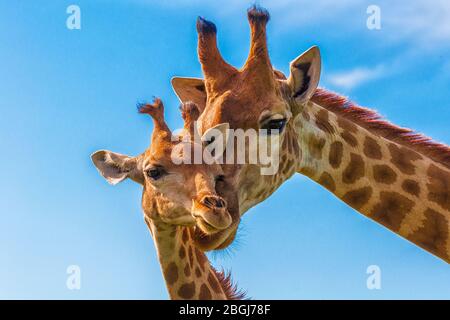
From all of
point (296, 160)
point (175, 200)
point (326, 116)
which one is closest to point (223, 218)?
point (175, 200)

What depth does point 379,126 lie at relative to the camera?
35.3 feet

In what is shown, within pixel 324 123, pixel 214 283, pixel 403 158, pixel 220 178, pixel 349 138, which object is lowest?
pixel 214 283

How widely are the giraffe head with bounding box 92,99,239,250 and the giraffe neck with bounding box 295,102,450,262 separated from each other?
1329 millimetres

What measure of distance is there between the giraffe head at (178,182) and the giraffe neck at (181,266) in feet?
1.23

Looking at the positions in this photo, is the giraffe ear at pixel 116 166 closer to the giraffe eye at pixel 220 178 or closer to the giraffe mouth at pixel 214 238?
the giraffe mouth at pixel 214 238

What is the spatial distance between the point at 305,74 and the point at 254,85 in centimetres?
68

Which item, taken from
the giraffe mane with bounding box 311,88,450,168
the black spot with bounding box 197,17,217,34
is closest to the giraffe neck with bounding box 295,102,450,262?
the giraffe mane with bounding box 311,88,450,168

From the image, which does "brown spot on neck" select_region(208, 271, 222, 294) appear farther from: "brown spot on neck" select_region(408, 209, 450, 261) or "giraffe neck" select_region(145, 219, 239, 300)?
"brown spot on neck" select_region(408, 209, 450, 261)

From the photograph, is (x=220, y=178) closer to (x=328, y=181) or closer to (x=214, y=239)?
(x=214, y=239)

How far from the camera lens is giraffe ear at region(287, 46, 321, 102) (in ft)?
33.4

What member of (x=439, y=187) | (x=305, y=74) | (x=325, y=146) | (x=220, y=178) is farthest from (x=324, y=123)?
(x=220, y=178)

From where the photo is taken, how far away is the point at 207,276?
36.1ft
